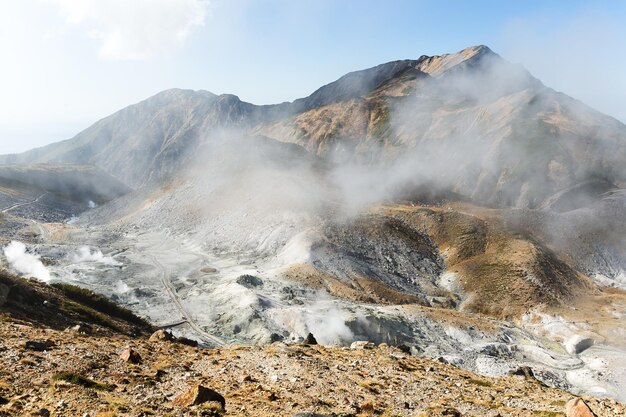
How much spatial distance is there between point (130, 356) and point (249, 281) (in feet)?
184

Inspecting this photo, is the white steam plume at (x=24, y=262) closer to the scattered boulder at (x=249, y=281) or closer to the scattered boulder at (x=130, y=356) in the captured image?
the scattered boulder at (x=249, y=281)

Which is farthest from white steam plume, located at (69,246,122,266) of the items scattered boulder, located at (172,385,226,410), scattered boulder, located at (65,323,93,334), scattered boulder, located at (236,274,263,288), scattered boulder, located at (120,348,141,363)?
scattered boulder, located at (172,385,226,410)

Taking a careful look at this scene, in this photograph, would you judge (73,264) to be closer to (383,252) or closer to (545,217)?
(383,252)

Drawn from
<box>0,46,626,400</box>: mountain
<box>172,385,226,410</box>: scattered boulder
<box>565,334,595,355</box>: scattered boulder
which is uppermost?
<box>172,385,226,410</box>: scattered boulder

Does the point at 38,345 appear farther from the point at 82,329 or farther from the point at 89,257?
the point at 89,257

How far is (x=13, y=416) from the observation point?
13414mm

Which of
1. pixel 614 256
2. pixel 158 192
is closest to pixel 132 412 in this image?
pixel 614 256

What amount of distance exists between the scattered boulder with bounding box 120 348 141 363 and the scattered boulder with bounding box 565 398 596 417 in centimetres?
2046

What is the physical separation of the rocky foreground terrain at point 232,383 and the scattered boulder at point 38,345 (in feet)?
0.22

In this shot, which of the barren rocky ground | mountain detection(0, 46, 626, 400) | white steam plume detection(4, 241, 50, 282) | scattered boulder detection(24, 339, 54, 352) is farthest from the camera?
white steam plume detection(4, 241, 50, 282)

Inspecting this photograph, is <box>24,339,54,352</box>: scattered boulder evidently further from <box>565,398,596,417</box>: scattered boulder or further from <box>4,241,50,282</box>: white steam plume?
<box>4,241,50,282</box>: white steam plume

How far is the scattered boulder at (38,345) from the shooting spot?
68.2 feet

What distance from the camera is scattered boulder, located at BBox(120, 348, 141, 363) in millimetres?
22016

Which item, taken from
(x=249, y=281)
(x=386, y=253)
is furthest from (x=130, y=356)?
(x=386, y=253)
